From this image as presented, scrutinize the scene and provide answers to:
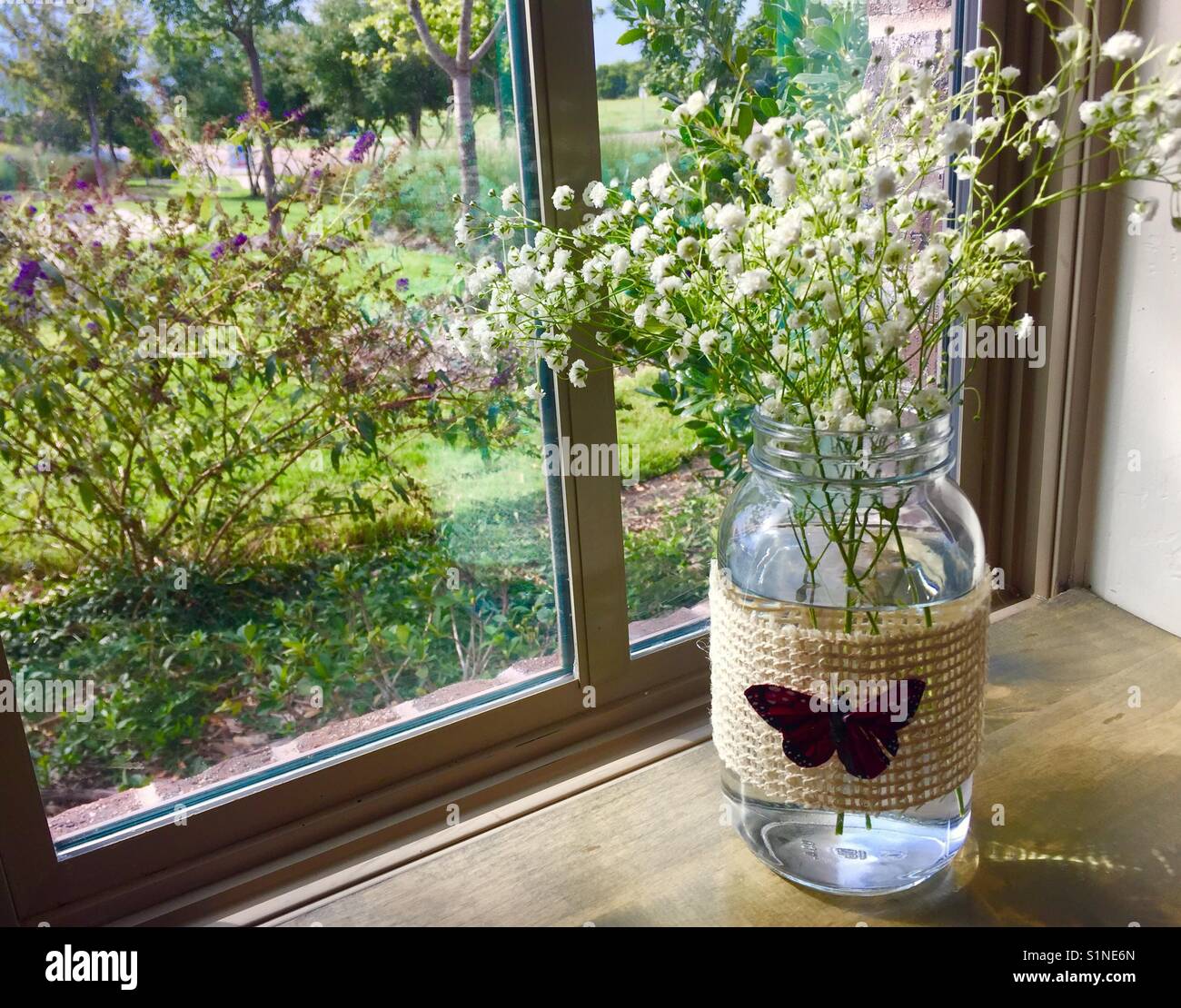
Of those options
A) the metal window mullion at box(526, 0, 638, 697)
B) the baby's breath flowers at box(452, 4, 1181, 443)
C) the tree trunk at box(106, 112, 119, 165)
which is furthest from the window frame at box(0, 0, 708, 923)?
the tree trunk at box(106, 112, 119, 165)

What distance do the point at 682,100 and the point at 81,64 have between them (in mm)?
583

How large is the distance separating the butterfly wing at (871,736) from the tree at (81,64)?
76 cm

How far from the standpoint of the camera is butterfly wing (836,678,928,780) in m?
0.92

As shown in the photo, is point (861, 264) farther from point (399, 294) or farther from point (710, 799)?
point (710, 799)

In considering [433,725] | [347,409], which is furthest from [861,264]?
[433,725]

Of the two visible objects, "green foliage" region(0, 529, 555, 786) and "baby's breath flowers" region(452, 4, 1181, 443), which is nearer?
"baby's breath flowers" region(452, 4, 1181, 443)

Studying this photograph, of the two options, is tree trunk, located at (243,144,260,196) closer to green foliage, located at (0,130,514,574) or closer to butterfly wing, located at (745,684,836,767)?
green foliage, located at (0,130,514,574)

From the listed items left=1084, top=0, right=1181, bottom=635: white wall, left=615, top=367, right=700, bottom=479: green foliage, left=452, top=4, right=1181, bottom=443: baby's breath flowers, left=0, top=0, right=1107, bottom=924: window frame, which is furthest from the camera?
left=1084, top=0, right=1181, bottom=635: white wall

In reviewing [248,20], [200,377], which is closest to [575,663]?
[200,377]

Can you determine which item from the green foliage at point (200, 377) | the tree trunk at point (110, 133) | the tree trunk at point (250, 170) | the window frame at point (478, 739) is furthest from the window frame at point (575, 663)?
the tree trunk at point (110, 133)

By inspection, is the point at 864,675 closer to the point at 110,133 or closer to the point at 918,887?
the point at 918,887

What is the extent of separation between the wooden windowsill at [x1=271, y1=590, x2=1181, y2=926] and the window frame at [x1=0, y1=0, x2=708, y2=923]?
0.26 ft

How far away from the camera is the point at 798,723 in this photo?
36.7 inches

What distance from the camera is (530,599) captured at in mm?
1208
